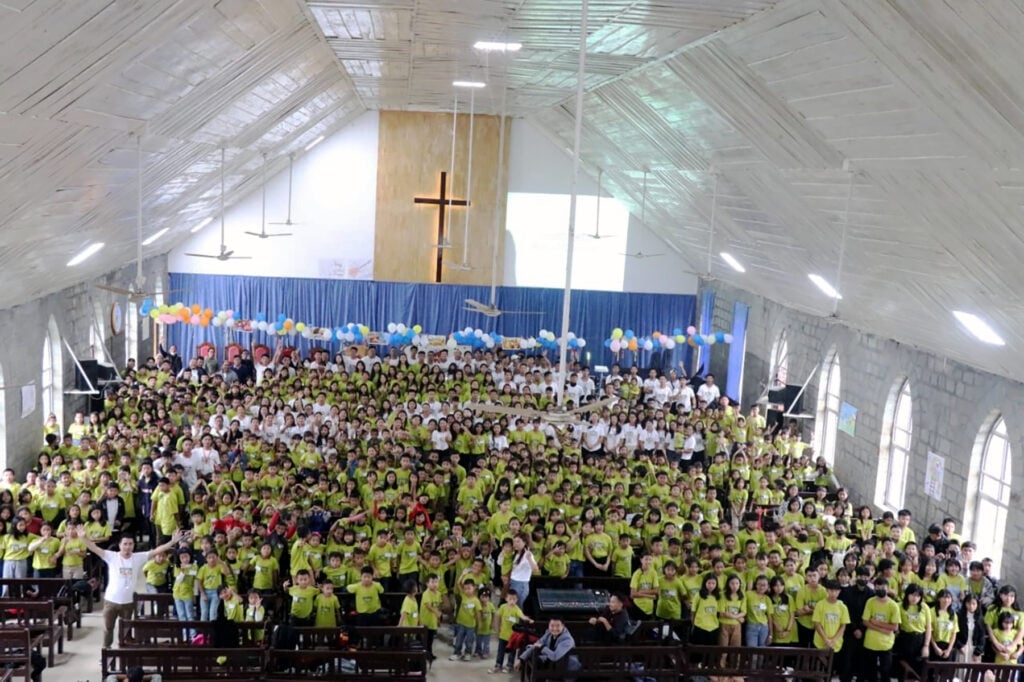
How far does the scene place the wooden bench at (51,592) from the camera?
35.2 feet

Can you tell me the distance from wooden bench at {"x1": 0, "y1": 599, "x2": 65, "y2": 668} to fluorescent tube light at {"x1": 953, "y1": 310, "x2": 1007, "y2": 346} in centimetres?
1075

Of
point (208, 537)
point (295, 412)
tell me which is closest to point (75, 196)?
point (208, 537)

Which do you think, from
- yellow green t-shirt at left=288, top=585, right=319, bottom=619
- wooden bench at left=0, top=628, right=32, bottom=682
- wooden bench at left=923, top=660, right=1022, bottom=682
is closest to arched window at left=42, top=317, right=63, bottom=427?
wooden bench at left=0, top=628, right=32, bottom=682

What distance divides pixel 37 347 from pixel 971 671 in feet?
49.3

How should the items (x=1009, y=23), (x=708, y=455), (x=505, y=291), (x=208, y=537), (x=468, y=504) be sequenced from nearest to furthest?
(x=1009, y=23) < (x=208, y=537) < (x=468, y=504) < (x=708, y=455) < (x=505, y=291)

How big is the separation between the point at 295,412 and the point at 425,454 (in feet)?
8.08

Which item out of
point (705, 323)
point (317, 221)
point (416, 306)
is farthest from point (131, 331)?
point (705, 323)

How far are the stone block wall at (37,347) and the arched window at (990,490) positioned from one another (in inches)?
519

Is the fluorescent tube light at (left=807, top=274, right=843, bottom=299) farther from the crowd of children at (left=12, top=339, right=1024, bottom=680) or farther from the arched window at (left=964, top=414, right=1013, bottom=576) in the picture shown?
the arched window at (left=964, top=414, right=1013, bottom=576)

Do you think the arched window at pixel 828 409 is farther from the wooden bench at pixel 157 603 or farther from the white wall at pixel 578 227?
the wooden bench at pixel 157 603

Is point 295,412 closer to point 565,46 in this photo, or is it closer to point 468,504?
point 468,504

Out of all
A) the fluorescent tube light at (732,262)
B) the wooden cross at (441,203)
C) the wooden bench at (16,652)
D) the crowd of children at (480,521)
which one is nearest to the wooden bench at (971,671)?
the crowd of children at (480,521)

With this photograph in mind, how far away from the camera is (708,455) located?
17.0 metres

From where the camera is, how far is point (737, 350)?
2327 cm
